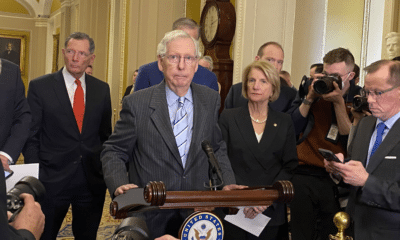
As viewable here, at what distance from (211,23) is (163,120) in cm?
456

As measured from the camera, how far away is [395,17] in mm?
4070

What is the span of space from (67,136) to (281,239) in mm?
1551

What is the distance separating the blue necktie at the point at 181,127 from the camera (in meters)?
2.13

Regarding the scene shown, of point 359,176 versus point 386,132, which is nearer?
point 359,176

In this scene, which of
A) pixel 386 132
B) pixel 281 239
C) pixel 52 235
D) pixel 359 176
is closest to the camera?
pixel 359 176

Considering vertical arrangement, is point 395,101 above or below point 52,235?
above

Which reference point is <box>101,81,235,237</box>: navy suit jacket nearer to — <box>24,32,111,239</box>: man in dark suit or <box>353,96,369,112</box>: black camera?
<box>353,96,369,112</box>: black camera

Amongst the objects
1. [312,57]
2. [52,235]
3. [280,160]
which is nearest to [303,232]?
[280,160]

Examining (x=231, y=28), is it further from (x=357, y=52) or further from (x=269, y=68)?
(x=269, y=68)

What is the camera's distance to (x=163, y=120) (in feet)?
6.91

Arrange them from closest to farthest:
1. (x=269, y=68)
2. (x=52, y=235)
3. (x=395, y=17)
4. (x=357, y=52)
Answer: (x=269, y=68) < (x=52, y=235) < (x=395, y=17) < (x=357, y=52)

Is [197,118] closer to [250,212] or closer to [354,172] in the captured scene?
[250,212]

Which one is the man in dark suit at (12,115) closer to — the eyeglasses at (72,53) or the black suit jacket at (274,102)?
the eyeglasses at (72,53)

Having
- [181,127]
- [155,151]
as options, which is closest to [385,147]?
[181,127]
